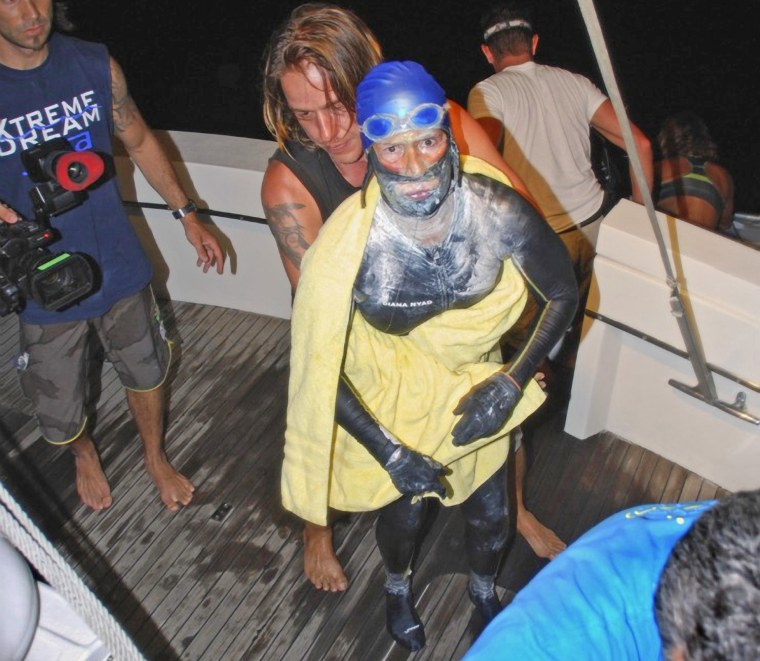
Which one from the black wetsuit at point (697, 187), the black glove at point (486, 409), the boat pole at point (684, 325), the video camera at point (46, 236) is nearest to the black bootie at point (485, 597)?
the black glove at point (486, 409)

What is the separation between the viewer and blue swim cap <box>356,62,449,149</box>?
1538 mm

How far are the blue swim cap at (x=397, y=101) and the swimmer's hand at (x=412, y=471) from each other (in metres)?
0.73

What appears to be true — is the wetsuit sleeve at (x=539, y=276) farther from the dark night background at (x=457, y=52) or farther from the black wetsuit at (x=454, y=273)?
the dark night background at (x=457, y=52)

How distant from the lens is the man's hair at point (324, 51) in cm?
179

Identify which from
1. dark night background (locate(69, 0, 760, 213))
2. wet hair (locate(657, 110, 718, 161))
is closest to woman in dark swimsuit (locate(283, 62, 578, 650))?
wet hair (locate(657, 110, 718, 161))

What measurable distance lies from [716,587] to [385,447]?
Answer: 1.03m

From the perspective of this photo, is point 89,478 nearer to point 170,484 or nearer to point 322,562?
point 170,484

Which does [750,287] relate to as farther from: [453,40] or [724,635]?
[453,40]

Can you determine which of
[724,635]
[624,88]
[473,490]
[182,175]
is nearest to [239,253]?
[182,175]

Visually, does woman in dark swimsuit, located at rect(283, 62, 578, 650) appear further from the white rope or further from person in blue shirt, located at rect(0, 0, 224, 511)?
person in blue shirt, located at rect(0, 0, 224, 511)

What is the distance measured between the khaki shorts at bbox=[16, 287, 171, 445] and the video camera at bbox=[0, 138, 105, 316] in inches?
8.7

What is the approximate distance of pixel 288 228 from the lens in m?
2.05

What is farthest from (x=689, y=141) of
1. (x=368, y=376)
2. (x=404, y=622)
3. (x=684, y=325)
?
(x=404, y=622)

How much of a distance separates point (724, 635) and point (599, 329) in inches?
71.4
